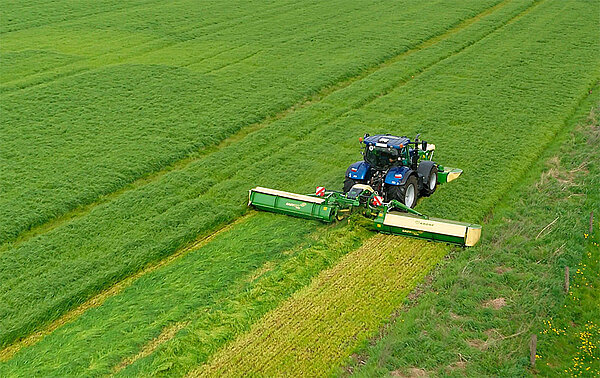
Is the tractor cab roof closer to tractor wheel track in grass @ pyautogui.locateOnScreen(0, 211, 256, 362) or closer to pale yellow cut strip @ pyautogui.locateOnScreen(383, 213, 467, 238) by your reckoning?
pale yellow cut strip @ pyautogui.locateOnScreen(383, 213, 467, 238)

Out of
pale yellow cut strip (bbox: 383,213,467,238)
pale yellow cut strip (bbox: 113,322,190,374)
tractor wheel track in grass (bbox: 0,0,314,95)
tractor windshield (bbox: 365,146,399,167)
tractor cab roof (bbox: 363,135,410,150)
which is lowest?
pale yellow cut strip (bbox: 113,322,190,374)

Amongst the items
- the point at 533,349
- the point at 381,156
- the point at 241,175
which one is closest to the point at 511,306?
the point at 533,349

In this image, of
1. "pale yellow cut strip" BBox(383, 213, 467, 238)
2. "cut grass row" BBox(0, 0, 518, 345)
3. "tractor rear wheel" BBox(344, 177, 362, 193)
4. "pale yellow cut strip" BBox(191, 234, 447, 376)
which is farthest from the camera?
"tractor rear wheel" BBox(344, 177, 362, 193)

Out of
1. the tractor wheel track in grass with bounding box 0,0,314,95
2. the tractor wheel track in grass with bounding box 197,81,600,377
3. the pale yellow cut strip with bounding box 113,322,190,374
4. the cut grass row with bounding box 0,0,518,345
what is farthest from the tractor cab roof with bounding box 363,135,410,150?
the tractor wheel track in grass with bounding box 0,0,314,95

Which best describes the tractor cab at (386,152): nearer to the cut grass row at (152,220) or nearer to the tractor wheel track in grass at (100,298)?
the cut grass row at (152,220)

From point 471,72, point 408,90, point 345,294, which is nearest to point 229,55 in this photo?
point 408,90

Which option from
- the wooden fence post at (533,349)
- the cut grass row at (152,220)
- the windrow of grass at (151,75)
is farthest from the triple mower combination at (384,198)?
the windrow of grass at (151,75)

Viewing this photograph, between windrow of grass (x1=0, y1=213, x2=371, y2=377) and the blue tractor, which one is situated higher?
the blue tractor

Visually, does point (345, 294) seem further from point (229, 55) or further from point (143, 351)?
point (229, 55)
